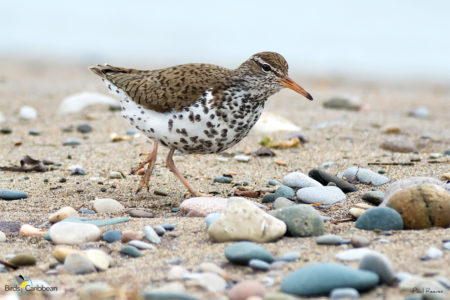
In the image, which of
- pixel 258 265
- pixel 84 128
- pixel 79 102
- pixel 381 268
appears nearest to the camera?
pixel 381 268

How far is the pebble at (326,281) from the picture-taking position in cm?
352

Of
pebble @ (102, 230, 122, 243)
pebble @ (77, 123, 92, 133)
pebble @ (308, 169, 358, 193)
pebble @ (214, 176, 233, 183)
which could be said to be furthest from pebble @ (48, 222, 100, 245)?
pebble @ (77, 123, 92, 133)

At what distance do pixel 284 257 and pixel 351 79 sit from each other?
48.9 feet

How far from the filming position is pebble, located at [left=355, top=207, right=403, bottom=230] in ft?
15.3

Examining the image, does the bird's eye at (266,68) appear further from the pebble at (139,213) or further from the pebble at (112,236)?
the pebble at (112,236)

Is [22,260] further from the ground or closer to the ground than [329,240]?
closer to the ground

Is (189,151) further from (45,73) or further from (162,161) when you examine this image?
(45,73)

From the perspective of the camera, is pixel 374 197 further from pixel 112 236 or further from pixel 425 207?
pixel 112 236

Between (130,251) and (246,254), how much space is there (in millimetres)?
912

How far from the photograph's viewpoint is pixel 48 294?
3688 millimetres

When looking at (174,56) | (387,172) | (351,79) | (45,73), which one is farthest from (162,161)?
(174,56)

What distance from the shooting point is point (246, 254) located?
4.00 metres

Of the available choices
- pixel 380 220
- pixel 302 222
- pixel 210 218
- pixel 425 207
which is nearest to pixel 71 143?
pixel 210 218

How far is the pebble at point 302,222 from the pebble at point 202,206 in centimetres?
82
